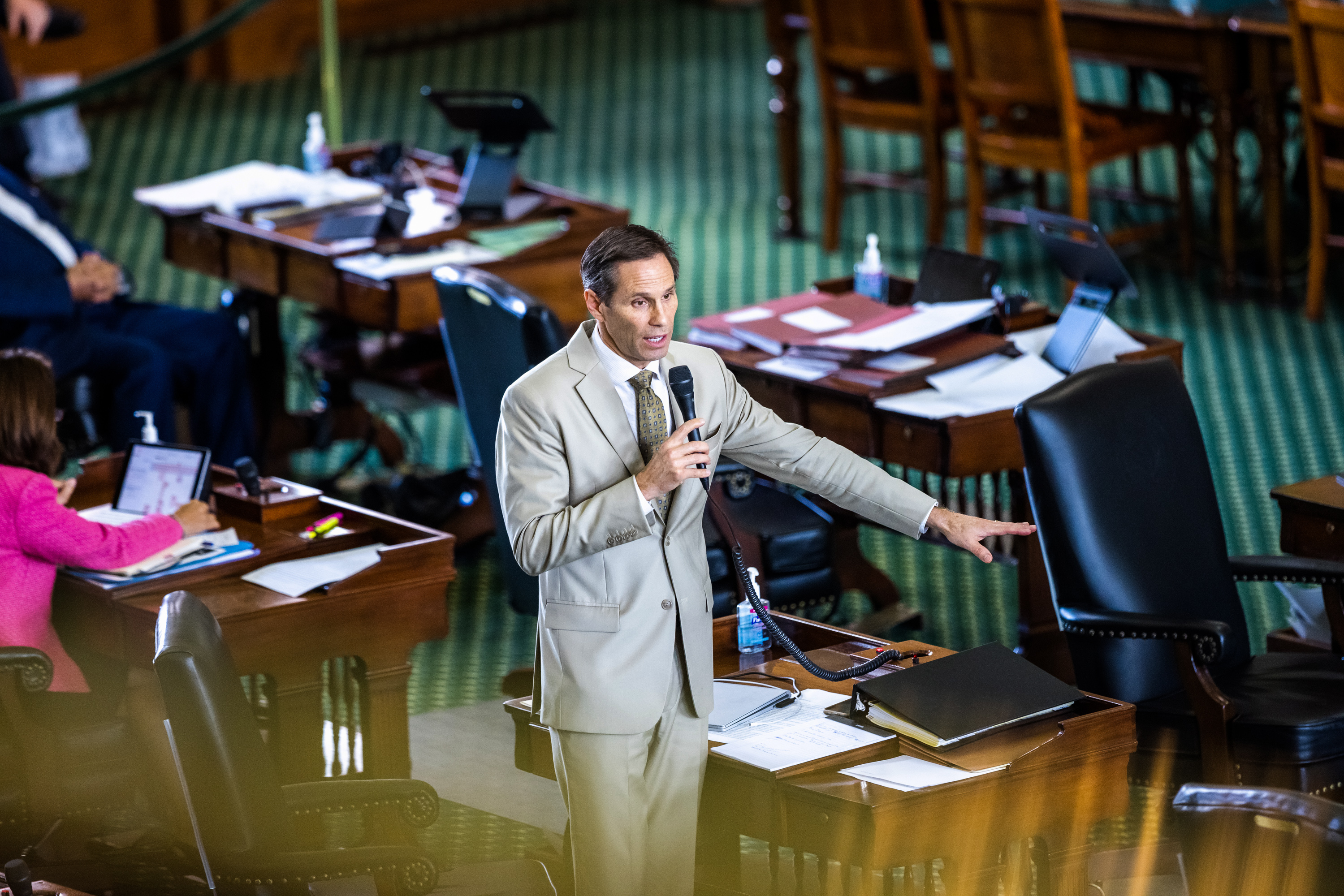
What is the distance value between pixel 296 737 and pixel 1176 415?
171 centimetres

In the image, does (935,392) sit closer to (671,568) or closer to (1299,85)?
(671,568)

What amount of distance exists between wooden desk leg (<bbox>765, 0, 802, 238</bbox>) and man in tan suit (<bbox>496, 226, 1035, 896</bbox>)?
5388mm

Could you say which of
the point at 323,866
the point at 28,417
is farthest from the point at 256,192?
the point at 323,866

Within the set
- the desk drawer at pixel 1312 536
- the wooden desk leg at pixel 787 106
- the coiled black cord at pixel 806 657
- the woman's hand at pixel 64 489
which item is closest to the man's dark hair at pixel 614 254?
the coiled black cord at pixel 806 657

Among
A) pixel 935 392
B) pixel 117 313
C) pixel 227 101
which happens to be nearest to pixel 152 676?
pixel 935 392

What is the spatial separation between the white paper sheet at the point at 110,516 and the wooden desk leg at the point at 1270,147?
4.55m

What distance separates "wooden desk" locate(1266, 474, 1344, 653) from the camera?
3.49m

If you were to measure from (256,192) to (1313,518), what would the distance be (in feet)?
11.1

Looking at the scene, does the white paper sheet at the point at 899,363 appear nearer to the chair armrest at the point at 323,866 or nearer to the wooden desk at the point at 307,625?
the wooden desk at the point at 307,625

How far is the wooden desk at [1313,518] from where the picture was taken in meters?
3.49

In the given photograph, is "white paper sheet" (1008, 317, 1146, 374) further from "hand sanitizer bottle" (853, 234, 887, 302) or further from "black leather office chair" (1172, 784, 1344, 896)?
"black leather office chair" (1172, 784, 1344, 896)

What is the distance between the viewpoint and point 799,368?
4.20 m

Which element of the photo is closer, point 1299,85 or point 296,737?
point 296,737

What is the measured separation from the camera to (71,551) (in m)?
3.37
